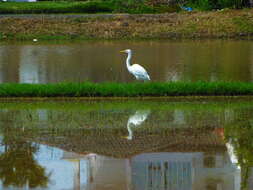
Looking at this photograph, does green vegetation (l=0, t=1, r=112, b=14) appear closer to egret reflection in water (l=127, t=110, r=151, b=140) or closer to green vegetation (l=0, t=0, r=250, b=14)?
green vegetation (l=0, t=0, r=250, b=14)

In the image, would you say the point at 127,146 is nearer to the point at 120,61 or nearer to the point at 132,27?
the point at 120,61

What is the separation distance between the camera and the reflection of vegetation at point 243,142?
865 cm

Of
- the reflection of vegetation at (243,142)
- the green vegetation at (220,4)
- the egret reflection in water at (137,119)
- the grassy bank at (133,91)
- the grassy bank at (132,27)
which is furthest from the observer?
the green vegetation at (220,4)

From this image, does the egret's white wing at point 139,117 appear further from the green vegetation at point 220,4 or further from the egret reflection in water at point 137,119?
the green vegetation at point 220,4

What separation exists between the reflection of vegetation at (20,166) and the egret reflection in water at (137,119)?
1.67m

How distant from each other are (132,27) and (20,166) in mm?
26566

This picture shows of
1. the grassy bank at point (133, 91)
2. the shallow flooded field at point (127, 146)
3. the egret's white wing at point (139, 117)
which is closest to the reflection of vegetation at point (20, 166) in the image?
the shallow flooded field at point (127, 146)

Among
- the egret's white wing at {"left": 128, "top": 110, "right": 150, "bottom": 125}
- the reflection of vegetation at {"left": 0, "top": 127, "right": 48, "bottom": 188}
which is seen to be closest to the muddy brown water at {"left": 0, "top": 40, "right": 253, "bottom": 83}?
the egret's white wing at {"left": 128, "top": 110, "right": 150, "bottom": 125}

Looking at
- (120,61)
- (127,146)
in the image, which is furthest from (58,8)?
(127,146)

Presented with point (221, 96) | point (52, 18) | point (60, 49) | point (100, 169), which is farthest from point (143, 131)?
point (52, 18)

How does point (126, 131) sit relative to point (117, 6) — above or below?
above

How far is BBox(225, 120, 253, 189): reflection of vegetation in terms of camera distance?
340 inches

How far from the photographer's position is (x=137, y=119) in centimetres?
1264

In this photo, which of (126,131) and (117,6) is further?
(117,6)
